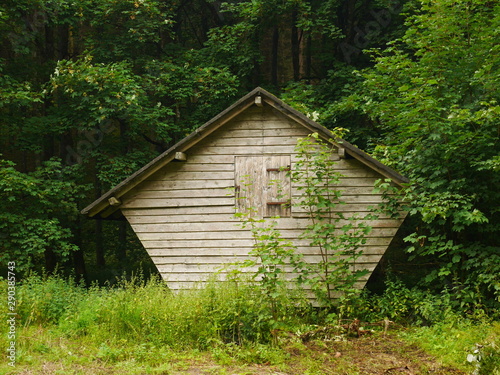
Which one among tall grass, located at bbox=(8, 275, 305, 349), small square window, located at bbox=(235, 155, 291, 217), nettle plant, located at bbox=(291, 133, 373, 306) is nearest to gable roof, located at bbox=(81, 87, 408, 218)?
nettle plant, located at bbox=(291, 133, 373, 306)

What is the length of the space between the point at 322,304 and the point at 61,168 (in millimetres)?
10145

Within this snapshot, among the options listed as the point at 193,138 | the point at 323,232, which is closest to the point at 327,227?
the point at 323,232

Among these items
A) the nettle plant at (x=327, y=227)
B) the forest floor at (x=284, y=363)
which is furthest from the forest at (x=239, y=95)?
the forest floor at (x=284, y=363)

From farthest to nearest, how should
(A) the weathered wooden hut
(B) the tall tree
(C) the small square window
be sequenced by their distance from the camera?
(C) the small square window
(A) the weathered wooden hut
(B) the tall tree

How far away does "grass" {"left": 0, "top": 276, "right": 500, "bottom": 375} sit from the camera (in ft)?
20.7

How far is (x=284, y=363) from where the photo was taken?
6547 mm

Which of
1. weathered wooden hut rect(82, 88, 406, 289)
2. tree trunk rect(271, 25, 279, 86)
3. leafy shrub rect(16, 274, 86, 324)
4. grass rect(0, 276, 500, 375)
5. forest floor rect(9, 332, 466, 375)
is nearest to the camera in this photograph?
forest floor rect(9, 332, 466, 375)

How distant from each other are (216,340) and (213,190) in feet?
12.4

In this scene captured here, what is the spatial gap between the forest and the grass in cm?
174

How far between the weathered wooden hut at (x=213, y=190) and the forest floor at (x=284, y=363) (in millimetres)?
2849

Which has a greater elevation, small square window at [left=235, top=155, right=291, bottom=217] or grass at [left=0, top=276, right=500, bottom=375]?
small square window at [left=235, top=155, right=291, bottom=217]

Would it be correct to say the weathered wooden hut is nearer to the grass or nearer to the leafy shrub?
the grass

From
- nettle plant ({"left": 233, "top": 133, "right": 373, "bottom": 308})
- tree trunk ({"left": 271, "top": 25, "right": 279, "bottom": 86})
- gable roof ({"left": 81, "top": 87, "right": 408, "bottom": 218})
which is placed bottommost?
nettle plant ({"left": 233, "top": 133, "right": 373, "bottom": 308})

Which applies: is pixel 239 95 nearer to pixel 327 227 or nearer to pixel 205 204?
pixel 205 204
